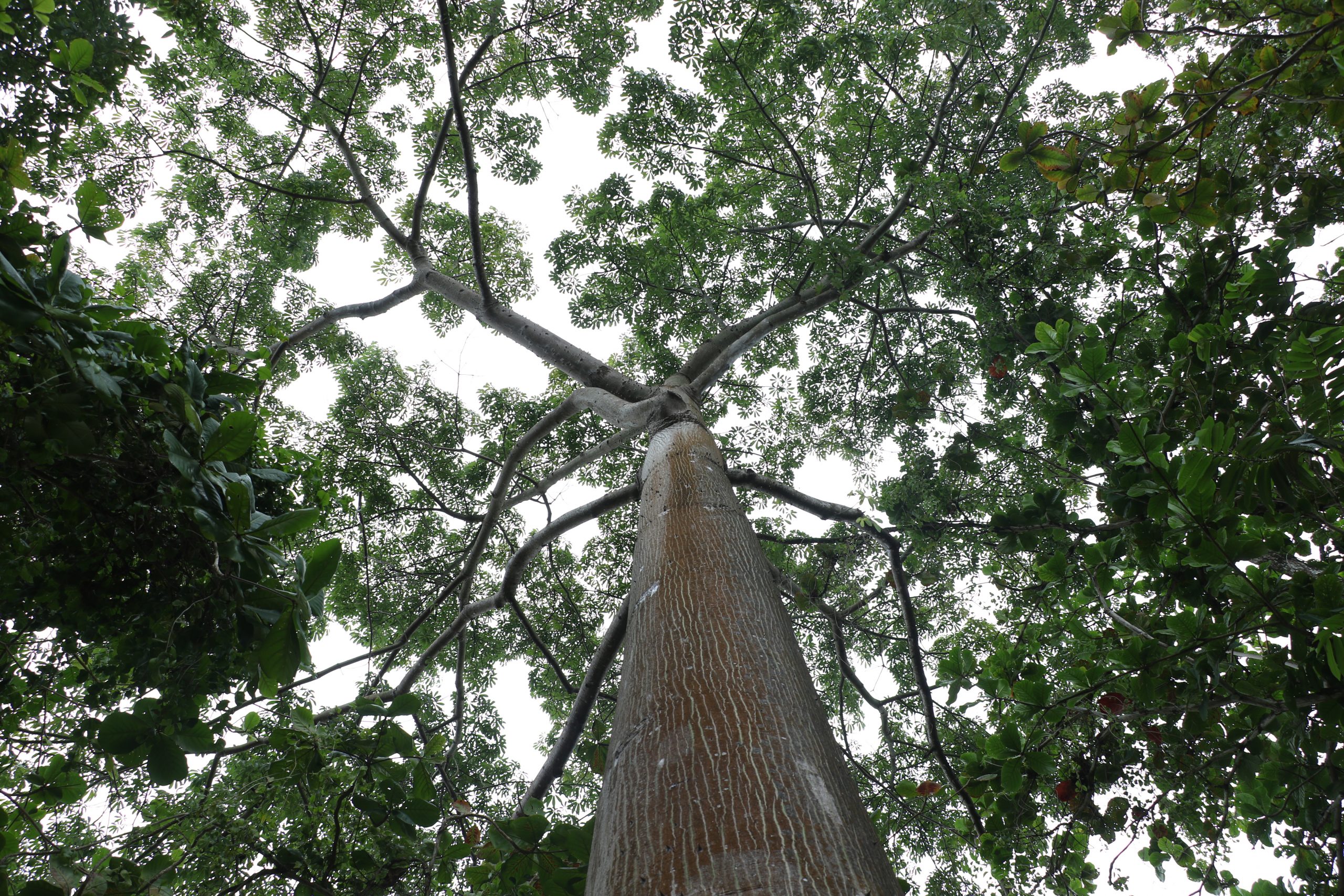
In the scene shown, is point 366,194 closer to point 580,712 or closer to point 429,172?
point 429,172

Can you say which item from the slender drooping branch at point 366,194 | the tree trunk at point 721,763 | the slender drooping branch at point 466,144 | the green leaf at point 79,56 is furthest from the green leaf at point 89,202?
the slender drooping branch at point 366,194

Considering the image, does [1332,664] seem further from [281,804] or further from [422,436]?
[422,436]

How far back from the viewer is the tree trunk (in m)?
1.01

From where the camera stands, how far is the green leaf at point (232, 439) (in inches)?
47.4

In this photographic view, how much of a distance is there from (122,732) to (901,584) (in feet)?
10.3

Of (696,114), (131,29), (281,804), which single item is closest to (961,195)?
(696,114)

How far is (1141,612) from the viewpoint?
228 cm

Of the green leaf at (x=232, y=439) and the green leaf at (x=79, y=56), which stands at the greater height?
the green leaf at (x=79, y=56)

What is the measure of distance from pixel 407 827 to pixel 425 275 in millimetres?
5291

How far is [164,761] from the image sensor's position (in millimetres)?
1376

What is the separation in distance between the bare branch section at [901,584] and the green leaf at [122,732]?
2.47 meters

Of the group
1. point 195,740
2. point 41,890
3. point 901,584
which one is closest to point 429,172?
point 195,740

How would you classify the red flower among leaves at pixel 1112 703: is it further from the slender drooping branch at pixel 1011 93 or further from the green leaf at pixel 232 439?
the slender drooping branch at pixel 1011 93

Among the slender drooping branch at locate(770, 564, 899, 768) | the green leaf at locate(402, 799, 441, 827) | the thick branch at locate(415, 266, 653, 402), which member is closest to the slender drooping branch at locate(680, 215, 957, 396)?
the thick branch at locate(415, 266, 653, 402)
